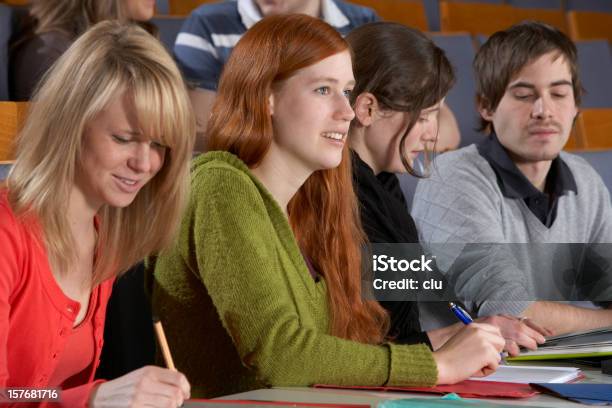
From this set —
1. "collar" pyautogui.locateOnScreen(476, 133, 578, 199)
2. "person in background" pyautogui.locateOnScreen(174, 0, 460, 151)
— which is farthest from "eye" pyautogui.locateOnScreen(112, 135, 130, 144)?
"person in background" pyautogui.locateOnScreen(174, 0, 460, 151)

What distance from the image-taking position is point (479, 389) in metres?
1.14

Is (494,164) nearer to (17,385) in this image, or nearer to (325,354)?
(325,354)

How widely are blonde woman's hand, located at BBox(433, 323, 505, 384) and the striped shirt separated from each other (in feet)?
4.46

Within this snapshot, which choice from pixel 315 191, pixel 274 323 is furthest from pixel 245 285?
pixel 315 191

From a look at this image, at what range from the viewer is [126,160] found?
1.13m

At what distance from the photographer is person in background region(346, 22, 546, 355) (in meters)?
1.61

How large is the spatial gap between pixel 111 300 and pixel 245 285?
0.26 meters

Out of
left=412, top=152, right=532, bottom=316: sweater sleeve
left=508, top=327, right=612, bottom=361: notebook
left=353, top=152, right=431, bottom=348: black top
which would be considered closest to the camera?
left=508, top=327, right=612, bottom=361: notebook

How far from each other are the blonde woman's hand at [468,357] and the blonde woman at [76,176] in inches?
14.1

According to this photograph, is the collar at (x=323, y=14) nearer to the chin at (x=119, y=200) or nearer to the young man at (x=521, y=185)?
the young man at (x=521, y=185)

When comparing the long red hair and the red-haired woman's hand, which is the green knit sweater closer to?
the long red hair

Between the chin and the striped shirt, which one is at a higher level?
the striped shirt

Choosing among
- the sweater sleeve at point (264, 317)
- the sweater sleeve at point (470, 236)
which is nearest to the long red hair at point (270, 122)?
the sweater sleeve at point (264, 317)

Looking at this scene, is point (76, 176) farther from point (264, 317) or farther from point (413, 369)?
point (413, 369)
